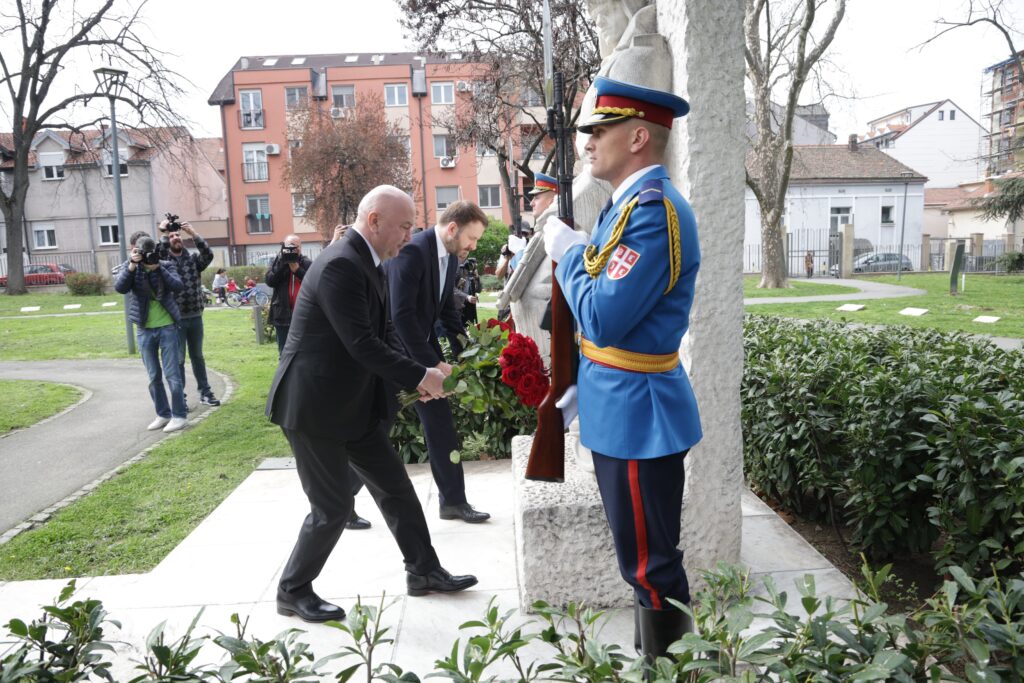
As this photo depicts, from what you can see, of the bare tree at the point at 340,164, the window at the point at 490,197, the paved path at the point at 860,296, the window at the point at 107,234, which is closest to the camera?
the paved path at the point at 860,296

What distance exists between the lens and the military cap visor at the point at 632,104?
7.52 ft

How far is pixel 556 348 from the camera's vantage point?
2676 millimetres

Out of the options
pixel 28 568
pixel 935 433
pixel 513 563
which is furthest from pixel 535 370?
pixel 28 568

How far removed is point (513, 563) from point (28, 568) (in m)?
2.94

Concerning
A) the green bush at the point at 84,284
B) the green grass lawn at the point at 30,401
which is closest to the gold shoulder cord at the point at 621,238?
the green grass lawn at the point at 30,401

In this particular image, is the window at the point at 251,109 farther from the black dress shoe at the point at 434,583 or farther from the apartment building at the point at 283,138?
the black dress shoe at the point at 434,583

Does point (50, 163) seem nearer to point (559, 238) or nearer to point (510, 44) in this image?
point (510, 44)

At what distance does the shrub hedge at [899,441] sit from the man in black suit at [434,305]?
1.94 meters

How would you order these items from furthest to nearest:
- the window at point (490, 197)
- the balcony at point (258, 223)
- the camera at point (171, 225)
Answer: the window at point (490, 197)
the balcony at point (258, 223)
the camera at point (171, 225)

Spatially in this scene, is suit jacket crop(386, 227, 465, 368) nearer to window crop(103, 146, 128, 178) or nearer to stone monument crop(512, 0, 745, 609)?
stone monument crop(512, 0, 745, 609)

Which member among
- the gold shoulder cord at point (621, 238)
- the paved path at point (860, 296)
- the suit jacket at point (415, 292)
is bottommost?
the paved path at point (860, 296)

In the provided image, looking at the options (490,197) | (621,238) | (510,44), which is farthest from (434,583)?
(490,197)

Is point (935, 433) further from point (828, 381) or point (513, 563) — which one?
point (513, 563)

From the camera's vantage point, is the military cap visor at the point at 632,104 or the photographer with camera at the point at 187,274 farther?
the photographer with camera at the point at 187,274
